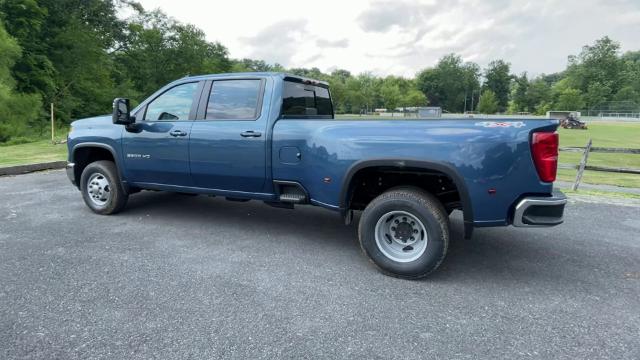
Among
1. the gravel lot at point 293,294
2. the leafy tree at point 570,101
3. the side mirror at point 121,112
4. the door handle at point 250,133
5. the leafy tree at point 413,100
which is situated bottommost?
the gravel lot at point 293,294

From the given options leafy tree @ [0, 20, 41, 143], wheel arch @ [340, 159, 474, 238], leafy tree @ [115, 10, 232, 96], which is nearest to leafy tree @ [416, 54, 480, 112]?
leafy tree @ [115, 10, 232, 96]

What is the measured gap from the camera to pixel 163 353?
2492 mm

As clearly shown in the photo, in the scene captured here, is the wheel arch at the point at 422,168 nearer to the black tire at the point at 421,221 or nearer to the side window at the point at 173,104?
the black tire at the point at 421,221

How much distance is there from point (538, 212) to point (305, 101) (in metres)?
2.94

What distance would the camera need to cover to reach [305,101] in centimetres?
502

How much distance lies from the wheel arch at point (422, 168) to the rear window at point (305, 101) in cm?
120

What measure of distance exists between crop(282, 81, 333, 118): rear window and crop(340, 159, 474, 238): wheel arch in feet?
3.93

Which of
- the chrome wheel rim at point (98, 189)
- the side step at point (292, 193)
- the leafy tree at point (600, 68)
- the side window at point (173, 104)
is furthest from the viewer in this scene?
the leafy tree at point (600, 68)

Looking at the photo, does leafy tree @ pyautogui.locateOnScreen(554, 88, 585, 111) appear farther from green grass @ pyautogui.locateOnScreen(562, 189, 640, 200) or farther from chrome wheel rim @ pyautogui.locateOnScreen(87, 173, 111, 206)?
chrome wheel rim @ pyautogui.locateOnScreen(87, 173, 111, 206)

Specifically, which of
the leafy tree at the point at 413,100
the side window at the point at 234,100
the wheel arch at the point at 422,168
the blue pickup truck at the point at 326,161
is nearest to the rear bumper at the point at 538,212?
the blue pickup truck at the point at 326,161

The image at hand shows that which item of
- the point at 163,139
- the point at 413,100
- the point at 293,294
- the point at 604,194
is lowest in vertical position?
the point at 293,294

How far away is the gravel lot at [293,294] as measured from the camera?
8.55ft

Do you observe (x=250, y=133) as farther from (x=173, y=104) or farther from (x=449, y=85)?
(x=449, y=85)

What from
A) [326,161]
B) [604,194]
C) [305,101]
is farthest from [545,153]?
[604,194]
